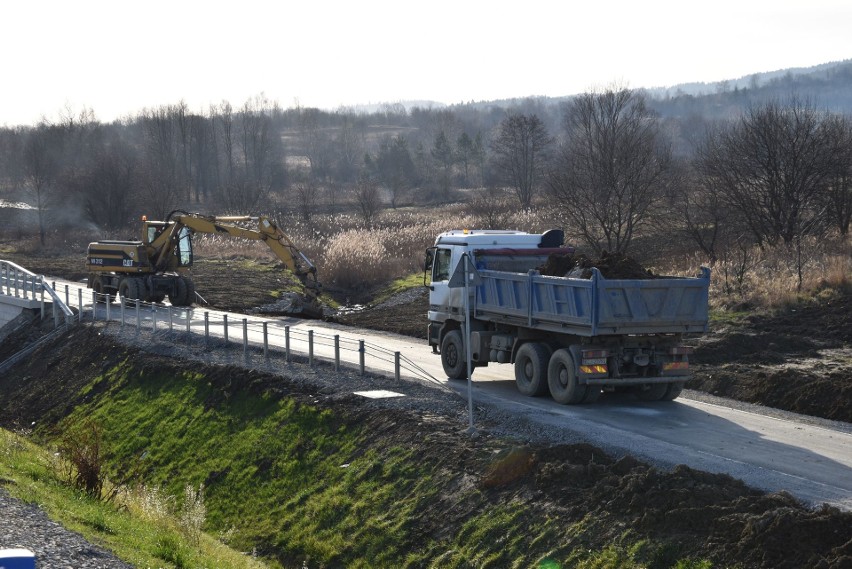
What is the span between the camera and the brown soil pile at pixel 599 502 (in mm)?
9992

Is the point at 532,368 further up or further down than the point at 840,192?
further down

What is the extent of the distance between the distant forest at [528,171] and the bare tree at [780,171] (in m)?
0.08

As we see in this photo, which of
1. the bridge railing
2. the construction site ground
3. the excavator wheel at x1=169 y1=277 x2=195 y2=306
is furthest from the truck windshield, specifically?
the excavator wheel at x1=169 y1=277 x2=195 y2=306

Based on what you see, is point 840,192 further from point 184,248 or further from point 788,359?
point 184,248

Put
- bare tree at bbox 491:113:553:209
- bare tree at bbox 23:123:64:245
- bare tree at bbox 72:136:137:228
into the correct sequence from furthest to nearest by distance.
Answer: bare tree at bbox 491:113:553:209 < bare tree at bbox 23:123:64:245 < bare tree at bbox 72:136:137:228

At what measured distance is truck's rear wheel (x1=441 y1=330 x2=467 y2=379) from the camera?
20.8 metres

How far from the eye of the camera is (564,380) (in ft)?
58.5

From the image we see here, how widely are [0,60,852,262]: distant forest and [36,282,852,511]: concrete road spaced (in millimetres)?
18713

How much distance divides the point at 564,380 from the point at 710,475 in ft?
19.2

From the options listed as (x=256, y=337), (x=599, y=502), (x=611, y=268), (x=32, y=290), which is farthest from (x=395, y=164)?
(x=599, y=502)

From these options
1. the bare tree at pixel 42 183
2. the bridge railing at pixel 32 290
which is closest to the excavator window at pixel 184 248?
the bridge railing at pixel 32 290

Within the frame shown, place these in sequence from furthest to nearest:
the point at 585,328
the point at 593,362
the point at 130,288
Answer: the point at 130,288 < the point at 593,362 < the point at 585,328

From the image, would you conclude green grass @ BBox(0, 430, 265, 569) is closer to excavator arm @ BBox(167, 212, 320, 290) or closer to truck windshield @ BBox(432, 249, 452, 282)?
truck windshield @ BBox(432, 249, 452, 282)

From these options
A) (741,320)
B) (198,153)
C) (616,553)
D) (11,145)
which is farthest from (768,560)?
(11,145)
